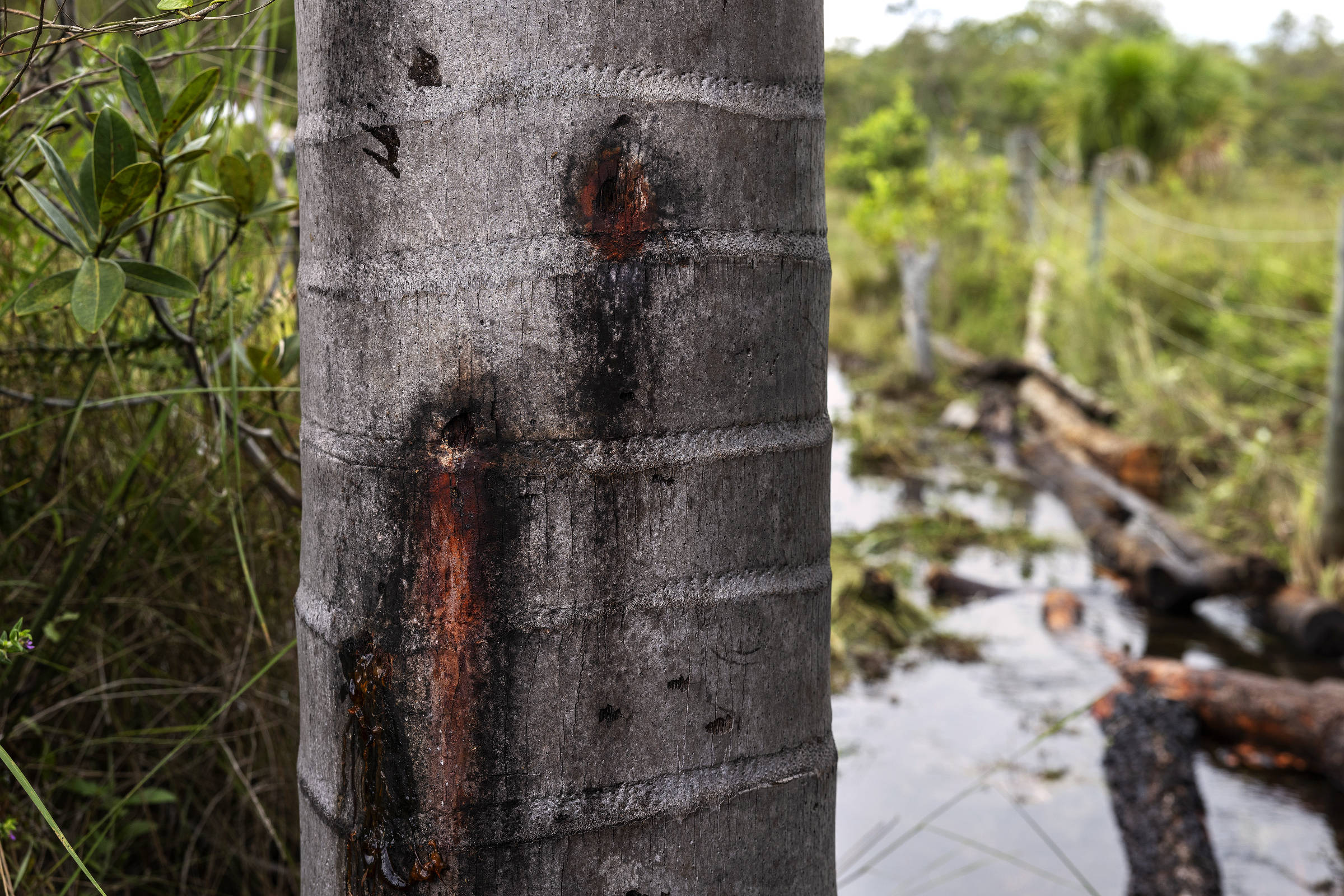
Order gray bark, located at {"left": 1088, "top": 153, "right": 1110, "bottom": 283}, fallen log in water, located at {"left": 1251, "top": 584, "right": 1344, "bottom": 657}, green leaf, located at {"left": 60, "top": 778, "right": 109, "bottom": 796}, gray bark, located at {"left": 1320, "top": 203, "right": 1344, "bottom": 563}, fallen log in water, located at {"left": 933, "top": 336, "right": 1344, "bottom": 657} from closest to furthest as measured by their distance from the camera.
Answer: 1. green leaf, located at {"left": 60, "top": 778, "right": 109, "bottom": 796}
2. fallen log in water, located at {"left": 1251, "top": 584, "right": 1344, "bottom": 657}
3. fallen log in water, located at {"left": 933, "top": 336, "right": 1344, "bottom": 657}
4. gray bark, located at {"left": 1320, "top": 203, "right": 1344, "bottom": 563}
5. gray bark, located at {"left": 1088, "top": 153, "right": 1110, "bottom": 283}

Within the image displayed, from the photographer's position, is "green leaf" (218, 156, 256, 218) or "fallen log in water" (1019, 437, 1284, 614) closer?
"green leaf" (218, 156, 256, 218)

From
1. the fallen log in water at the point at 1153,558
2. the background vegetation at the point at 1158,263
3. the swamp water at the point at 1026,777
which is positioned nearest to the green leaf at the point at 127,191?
the swamp water at the point at 1026,777

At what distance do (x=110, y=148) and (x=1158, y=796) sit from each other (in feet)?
10.4

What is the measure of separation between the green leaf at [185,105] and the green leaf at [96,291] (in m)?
0.14

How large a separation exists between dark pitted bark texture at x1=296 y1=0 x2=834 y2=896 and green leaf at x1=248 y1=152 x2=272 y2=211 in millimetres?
610

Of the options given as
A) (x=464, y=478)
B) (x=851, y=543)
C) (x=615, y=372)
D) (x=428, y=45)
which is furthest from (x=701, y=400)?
(x=851, y=543)

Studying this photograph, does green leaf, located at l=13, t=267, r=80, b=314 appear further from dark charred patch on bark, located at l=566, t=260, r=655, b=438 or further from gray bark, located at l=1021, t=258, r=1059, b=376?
gray bark, located at l=1021, t=258, r=1059, b=376

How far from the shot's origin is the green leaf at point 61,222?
100 centimetres

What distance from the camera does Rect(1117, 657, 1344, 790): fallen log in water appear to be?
349cm

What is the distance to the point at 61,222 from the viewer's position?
1021 millimetres

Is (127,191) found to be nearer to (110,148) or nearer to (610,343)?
(110,148)

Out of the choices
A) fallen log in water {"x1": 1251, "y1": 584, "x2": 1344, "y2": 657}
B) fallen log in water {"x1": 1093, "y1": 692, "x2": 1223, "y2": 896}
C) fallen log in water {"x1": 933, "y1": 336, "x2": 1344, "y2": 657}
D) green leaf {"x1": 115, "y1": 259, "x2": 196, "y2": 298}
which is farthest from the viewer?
fallen log in water {"x1": 933, "y1": 336, "x2": 1344, "y2": 657}

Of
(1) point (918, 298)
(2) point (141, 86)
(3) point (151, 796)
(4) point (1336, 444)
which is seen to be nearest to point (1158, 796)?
(4) point (1336, 444)

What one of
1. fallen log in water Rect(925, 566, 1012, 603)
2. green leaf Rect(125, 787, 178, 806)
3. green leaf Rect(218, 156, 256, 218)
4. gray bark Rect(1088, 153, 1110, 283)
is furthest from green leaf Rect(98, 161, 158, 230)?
gray bark Rect(1088, 153, 1110, 283)
